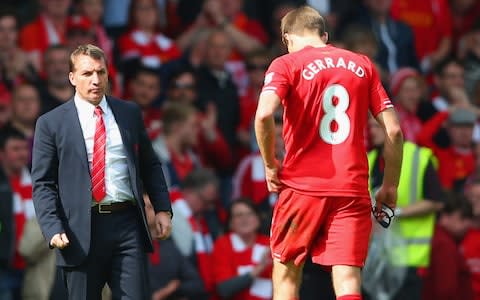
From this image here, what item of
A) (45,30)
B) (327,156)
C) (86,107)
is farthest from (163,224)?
(45,30)

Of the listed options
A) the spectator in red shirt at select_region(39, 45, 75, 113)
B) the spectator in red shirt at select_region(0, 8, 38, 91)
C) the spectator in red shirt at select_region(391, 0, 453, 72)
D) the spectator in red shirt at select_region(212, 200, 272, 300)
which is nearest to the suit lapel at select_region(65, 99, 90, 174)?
the spectator in red shirt at select_region(212, 200, 272, 300)

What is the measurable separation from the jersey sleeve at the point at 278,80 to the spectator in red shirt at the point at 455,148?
262 inches

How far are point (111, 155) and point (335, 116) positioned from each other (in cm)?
145

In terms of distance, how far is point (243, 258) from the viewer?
44.0ft

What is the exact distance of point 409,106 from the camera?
628 inches

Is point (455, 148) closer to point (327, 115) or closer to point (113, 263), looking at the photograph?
point (327, 115)

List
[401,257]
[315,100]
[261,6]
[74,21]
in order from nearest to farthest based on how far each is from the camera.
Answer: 1. [315,100]
2. [401,257]
3. [74,21]
4. [261,6]

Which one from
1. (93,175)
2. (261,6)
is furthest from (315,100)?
(261,6)

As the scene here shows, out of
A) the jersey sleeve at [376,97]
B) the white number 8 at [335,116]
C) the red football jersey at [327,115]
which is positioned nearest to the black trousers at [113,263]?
the red football jersey at [327,115]

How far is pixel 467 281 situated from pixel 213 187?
8.40 feet

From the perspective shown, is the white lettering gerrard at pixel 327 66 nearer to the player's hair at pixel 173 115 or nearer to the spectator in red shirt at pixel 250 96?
the player's hair at pixel 173 115

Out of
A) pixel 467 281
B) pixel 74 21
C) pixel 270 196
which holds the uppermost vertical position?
pixel 74 21

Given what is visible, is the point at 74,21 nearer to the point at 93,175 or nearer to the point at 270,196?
the point at 270,196

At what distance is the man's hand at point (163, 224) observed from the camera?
9542 mm
